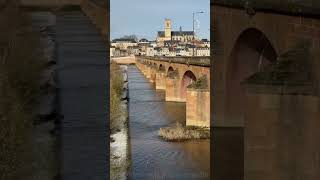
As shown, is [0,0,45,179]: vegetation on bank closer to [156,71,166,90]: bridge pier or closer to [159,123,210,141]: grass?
[159,123,210,141]: grass

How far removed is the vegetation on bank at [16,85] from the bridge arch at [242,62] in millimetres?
4298

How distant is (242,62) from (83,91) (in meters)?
4.68

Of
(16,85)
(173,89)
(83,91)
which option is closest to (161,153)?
(83,91)

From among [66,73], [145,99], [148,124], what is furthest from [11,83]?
[145,99]

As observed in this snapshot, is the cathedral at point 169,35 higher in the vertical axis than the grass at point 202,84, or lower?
higher

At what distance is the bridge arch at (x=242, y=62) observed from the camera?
11055 millimetres

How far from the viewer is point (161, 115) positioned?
2778 cm

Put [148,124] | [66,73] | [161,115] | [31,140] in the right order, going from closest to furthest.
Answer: [31,140], [66,73], [148,124], [161,115]

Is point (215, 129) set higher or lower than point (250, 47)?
lower

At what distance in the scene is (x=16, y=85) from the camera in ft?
20.2

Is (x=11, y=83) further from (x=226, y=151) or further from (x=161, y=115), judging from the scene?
(x=161, y=115)

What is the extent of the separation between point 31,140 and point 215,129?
315 inches

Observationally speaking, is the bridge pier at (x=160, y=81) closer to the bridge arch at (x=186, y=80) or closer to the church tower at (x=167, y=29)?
the bridge arch at (x=186, y=80)

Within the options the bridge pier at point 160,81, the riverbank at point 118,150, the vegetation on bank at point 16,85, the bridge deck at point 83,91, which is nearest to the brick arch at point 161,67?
the bridge pier at point 160,81
